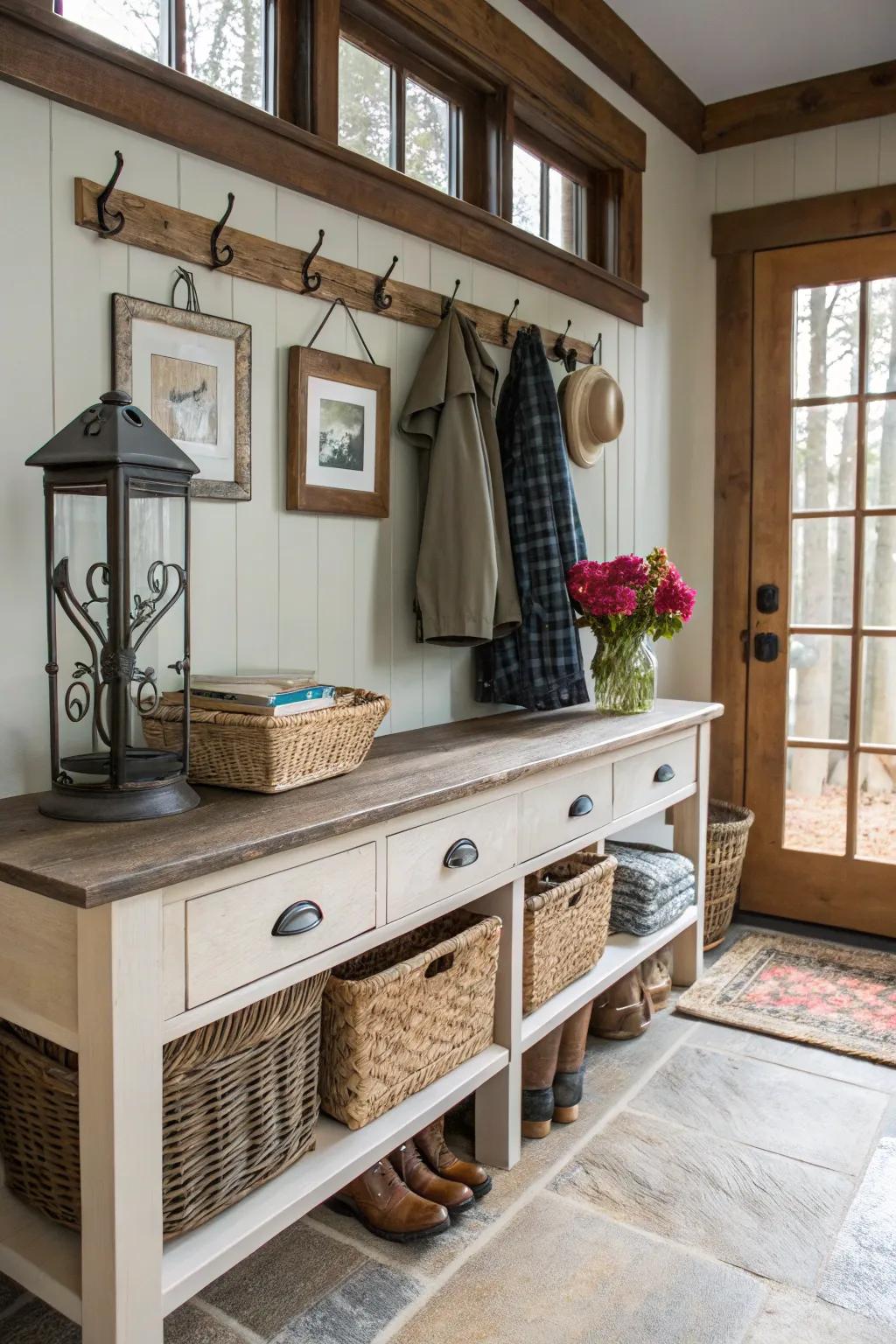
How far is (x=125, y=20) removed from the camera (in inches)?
68.6

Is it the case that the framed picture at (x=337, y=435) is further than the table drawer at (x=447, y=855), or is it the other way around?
the framed picture at (x=337, y=435)

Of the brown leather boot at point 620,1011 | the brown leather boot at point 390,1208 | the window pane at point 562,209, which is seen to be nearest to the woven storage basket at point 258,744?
the brown leather boot at point 390,1208

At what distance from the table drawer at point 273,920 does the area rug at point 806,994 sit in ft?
4.89

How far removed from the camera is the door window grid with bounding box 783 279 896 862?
3203 mm

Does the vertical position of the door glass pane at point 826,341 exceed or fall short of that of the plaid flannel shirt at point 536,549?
it exceeds it

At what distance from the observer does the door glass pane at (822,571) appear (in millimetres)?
3266

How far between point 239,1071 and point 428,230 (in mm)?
1755

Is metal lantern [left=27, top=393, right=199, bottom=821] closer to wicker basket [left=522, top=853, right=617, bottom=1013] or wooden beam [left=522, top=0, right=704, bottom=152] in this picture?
wicker basket [left=522, top=853, right=617, bottom=1013]

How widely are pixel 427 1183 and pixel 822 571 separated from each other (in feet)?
7.45

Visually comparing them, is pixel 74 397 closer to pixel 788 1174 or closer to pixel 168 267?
pixel 168 267

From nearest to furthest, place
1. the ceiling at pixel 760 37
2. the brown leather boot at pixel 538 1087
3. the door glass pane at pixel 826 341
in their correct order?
the brown leather boot at pixel 538 1087
the ceiling at pixel 760 37
the door glass pane at pixel 826 341

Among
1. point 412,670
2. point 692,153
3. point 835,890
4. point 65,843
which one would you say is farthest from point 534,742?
point 692,153

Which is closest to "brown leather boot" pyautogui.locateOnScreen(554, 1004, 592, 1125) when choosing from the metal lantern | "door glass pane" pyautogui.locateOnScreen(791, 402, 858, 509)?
the metal lantern

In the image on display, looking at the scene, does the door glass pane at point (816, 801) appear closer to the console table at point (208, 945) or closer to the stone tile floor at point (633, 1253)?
the stone tile floor at point (633, 1253)
